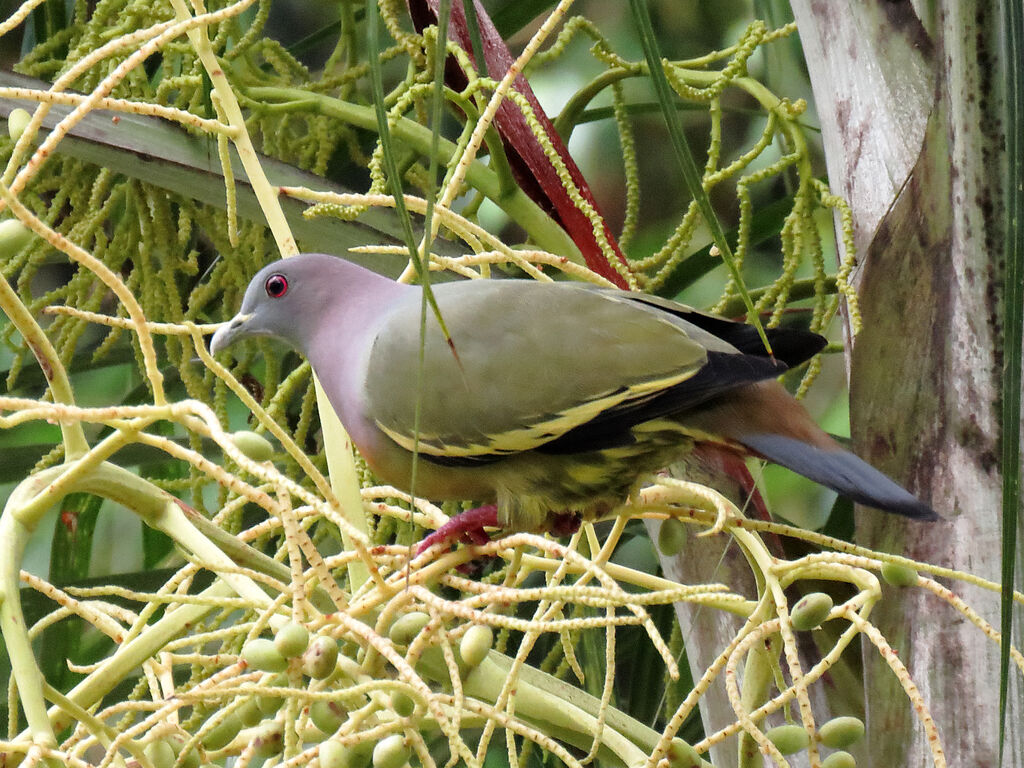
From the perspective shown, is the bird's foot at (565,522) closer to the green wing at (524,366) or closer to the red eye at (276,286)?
the green wing at (524,366)

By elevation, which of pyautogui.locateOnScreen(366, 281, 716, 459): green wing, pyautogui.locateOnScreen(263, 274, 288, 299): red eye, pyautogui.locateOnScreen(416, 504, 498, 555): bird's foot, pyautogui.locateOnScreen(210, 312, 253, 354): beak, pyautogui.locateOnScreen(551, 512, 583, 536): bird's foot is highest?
pyautogui.locateOnScreen(263, 274, 288, 299): red eye

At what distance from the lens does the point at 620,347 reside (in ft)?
2.49

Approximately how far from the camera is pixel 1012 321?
1.30 feet

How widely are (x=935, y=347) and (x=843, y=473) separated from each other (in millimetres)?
117

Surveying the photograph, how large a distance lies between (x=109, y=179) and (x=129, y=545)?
865 mm

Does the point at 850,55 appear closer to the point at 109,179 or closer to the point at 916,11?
the point at 916,11

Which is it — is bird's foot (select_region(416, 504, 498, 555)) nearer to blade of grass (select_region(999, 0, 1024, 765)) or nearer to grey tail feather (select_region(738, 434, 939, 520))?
grey tail feather (select_region(738, 434, 939, 520))

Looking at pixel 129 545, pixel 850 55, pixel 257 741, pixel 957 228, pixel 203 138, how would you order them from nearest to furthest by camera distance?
1. pixel 257 741
2. pixel 957 228
3. pixel 850 55
4. pixel 203 138
5. pixel 129 545

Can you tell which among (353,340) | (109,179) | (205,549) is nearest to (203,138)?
(109,179)

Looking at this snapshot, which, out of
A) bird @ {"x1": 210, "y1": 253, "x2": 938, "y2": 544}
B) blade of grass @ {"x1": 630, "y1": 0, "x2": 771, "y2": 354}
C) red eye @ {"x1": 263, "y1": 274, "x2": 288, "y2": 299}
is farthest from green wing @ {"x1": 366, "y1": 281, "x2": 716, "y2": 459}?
blade of grass @ {"x1": 630, "y1": 0, "x2": 771, "y2": 354}

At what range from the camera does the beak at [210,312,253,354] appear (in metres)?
0.86

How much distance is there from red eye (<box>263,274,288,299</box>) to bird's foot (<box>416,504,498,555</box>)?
0.77 feet

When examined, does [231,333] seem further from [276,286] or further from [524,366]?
[524,366]

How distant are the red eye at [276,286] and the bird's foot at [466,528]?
0.77ft
